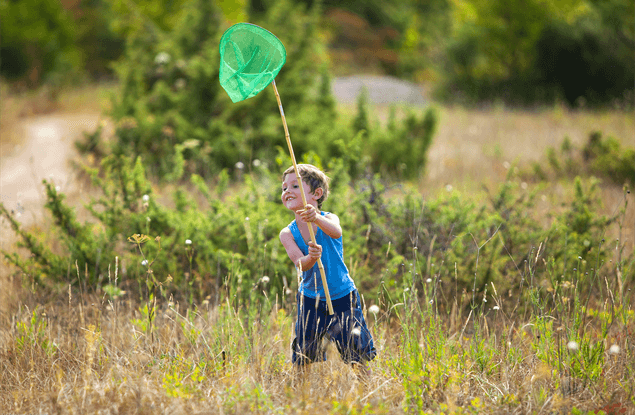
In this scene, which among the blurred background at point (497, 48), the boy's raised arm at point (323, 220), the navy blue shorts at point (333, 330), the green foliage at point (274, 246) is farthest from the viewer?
the blurred background at point (497, 48)

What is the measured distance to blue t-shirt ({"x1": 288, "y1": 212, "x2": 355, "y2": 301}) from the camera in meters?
2.29

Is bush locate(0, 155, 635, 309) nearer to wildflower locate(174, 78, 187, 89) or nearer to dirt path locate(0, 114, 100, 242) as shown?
dirt path locate(0, 114, 100, 242)

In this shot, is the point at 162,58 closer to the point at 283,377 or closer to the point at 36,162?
the point at 36,162

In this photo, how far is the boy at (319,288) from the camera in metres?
2.23

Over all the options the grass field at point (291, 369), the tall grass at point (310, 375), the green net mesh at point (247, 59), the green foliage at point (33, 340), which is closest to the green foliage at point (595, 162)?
the grass field at point (291, 369)

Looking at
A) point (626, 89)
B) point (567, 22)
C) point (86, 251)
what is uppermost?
point (567, 22)

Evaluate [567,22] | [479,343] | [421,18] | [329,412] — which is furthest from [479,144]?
[421,18]

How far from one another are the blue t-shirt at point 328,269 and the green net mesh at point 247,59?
0.64 meters

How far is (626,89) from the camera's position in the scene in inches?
595

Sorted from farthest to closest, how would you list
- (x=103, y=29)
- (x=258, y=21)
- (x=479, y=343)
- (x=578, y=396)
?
(x=103, y=29) → (x=258, y=21) → (x=479, y=343) → (x=578, y=396)

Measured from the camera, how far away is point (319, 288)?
2309 millimetres

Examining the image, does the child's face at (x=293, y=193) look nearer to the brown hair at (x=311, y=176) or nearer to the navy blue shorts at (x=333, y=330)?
the brown hair at (x=311, y=176)

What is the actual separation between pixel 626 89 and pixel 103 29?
2177 cm

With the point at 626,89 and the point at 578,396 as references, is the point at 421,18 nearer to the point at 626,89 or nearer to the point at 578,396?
the point at 626,89
